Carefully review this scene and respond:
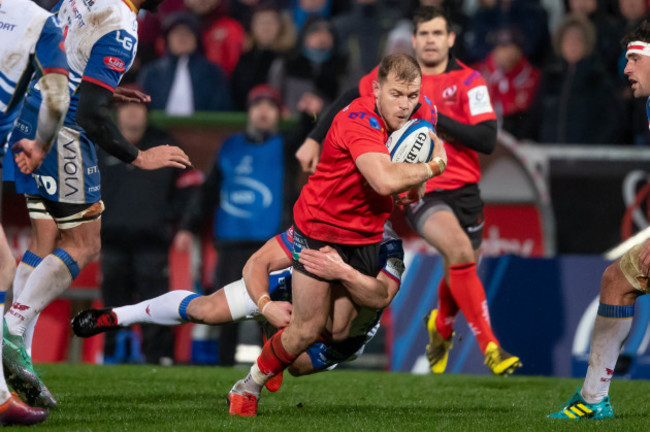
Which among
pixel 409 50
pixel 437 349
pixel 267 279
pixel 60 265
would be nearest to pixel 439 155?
pixel 267 279

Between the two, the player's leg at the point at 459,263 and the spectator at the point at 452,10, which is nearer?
the player's leg at the point at 459,263

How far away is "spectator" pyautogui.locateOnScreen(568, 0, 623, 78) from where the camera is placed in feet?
42.1

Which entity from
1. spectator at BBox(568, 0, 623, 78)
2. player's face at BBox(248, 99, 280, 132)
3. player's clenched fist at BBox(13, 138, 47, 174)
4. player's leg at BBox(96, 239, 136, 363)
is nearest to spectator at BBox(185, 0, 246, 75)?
player's face at BBox(248, 99, 280, 132)

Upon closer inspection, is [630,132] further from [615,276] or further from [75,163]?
[75,163]

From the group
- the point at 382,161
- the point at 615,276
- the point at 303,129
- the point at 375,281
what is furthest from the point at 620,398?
the point at 303,129

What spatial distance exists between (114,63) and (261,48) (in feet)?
21.0

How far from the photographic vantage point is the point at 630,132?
1237 cm

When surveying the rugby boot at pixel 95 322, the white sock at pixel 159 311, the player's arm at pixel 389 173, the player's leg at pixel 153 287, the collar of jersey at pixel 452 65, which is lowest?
the player's leg at pixel 153 287

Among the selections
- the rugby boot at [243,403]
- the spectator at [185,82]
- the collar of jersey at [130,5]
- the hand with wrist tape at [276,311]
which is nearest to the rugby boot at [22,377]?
the rugby boot at [243,403]

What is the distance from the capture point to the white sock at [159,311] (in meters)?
7.00

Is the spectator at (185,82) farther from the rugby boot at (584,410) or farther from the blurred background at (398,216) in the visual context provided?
the rugby boot at (584,410)

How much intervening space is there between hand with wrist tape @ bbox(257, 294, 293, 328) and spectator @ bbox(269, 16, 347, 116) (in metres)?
5.90

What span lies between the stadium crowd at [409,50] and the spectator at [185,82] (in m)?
0.01

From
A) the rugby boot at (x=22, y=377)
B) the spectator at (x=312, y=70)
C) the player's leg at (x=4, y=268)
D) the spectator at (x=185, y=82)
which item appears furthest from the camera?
the spectator at (x=185, y=82)
